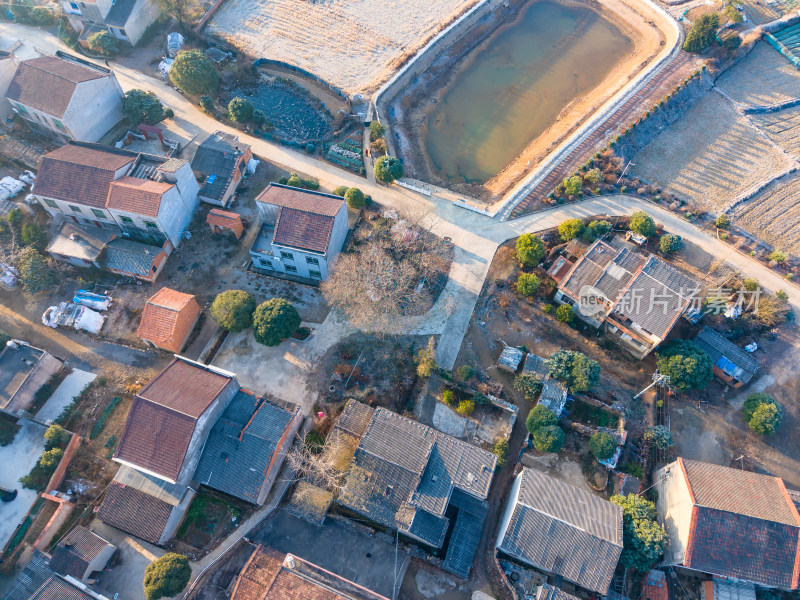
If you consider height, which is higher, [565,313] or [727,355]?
[727,355]

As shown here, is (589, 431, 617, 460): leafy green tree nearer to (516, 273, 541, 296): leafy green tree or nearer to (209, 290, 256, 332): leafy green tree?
(516, 273, 541, 296): leafy green tree

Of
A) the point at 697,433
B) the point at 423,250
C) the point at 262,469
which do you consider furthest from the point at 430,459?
the point at 697,433

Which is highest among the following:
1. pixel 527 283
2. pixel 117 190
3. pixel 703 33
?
pixel 703 33

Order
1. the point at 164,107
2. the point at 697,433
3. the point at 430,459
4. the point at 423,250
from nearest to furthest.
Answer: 1. the point at 430,459
2. the point at 697,433
3. the point at 423,250
4. the point at 164,107

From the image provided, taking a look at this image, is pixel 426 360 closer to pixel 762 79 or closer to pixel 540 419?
pixel 540 419

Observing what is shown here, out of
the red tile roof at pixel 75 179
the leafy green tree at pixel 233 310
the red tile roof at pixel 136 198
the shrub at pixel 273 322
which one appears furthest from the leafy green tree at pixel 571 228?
the red tile roof at pixel 75 179

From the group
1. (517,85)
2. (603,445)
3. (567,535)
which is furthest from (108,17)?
(567,535)

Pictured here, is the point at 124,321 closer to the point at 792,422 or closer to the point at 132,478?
the point at 132,478
